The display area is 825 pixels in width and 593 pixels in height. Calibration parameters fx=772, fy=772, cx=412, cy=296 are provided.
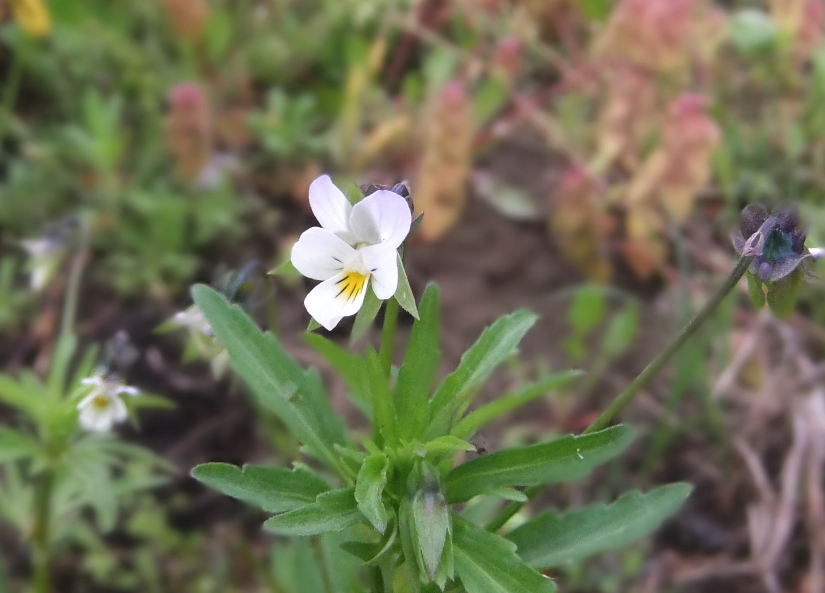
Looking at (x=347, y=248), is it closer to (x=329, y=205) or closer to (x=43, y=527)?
(x=329, y=205)

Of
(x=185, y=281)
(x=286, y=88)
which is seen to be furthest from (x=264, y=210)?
(x=286, y=88)

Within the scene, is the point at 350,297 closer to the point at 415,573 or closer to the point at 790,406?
the point at 415,573

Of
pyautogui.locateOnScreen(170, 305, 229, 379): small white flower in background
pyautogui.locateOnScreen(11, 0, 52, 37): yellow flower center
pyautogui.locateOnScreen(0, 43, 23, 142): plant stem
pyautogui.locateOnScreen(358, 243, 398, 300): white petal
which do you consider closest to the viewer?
pyautogui.locateOnScreen(358, 243, 398, 300): white petal

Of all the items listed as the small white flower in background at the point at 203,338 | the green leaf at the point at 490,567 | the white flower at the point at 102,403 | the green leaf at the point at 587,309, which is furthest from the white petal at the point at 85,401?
the green leaf at the point at 587,309

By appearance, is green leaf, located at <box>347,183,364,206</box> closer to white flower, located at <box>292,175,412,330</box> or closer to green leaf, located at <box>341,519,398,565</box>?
white flower, located at <box>292,175,412,330</box>

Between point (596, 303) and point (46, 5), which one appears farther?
point (46, 5)

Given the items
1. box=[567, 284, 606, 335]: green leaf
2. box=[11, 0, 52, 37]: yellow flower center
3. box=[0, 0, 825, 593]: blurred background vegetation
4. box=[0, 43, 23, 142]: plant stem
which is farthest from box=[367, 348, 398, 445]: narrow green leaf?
box=[0, 43, 23, 142]: plant stem

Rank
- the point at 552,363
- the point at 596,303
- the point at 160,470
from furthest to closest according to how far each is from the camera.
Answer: the point at 552,363, the point at 596,303, the point at 160,470
